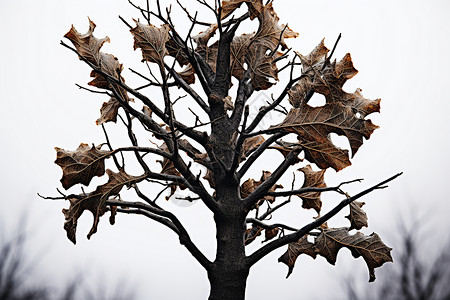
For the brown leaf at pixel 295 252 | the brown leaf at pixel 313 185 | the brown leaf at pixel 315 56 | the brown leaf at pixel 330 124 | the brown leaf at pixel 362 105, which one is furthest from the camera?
the brown leaf at pixel 313 185

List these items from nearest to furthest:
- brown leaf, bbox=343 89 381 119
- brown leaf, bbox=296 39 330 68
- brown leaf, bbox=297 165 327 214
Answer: brown leaf, bbox=343 89 381 119
brown leaf, bbox=296 39 330 68
brown leaf, bbox=297 165 327 214

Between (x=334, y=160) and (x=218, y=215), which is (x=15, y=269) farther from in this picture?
(x=334, y=160)

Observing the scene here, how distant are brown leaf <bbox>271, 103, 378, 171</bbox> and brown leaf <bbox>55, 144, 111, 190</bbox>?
0.57 m

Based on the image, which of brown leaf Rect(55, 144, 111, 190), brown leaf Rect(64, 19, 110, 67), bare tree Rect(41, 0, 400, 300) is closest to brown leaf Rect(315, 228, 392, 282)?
bare tree Rect(41, 0, 400, 300)

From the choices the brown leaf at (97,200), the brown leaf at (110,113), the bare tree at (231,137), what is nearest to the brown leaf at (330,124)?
the bare tree at (231,137)

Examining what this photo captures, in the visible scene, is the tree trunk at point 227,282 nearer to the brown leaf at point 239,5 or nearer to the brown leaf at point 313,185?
the brown leaf at point 313,185

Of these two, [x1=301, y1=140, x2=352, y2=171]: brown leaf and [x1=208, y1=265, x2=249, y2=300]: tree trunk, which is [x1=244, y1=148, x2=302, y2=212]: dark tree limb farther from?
[x1=208, y1=265, x2=249, y2=300]: tree trunk

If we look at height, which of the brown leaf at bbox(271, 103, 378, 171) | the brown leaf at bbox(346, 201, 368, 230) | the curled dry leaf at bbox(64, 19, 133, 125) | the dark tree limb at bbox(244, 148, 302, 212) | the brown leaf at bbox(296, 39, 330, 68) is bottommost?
the brown leaf at bbox(346, 201, 368, 230)

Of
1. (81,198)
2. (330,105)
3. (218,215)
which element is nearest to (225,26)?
(330,105)

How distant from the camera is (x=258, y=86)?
1.62 metres

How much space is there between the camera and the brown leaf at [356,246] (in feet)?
4.97

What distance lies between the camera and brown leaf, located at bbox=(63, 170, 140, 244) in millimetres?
1338

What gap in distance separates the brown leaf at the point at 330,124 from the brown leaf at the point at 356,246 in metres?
0.40

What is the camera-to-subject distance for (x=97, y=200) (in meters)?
1.34
